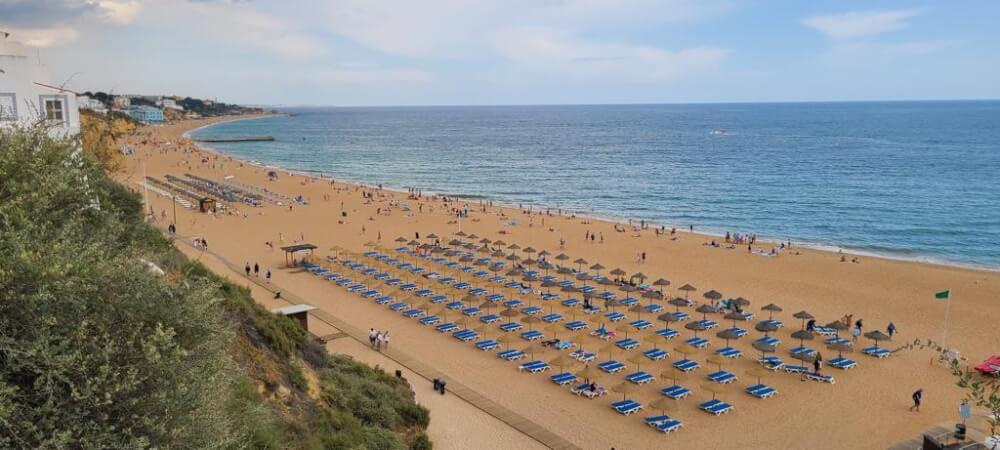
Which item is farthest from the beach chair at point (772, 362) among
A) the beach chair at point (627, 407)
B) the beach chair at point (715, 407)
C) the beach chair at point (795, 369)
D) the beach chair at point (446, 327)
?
the beach chair at point (446, 327)

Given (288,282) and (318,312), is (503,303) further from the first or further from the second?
(288,282)

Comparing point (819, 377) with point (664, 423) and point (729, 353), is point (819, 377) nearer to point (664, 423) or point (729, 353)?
point (729, 353)

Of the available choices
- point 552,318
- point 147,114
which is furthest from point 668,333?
point 147,114

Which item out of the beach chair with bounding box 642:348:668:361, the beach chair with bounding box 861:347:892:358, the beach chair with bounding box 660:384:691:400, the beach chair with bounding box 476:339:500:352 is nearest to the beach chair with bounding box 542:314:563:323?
the beach chair with bounding box 476:339:500:352

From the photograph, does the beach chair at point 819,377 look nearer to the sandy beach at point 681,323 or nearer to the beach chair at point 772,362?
the sandy beach at point 681,323

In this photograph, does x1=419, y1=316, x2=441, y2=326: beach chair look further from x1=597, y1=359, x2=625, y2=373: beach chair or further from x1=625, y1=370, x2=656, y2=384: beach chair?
x1=625, y1=370, x2=656, y2=384: beach chair

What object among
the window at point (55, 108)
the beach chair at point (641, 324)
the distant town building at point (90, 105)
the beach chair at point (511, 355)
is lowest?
the beach chair at point (511, 355)

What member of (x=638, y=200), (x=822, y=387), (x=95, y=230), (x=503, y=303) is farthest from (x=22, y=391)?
(x=638, y=200)
